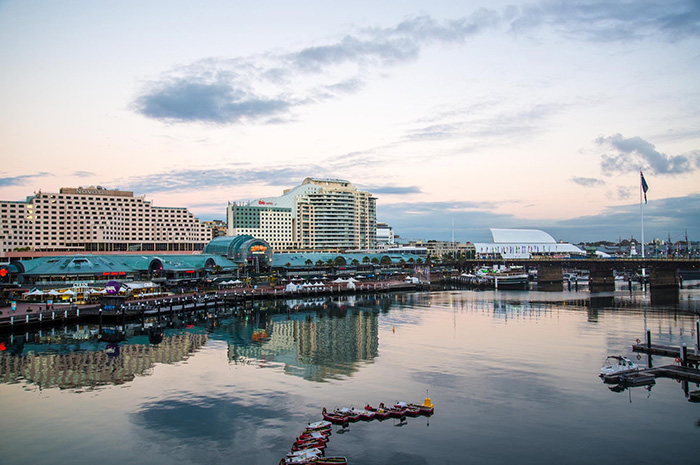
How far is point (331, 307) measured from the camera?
104 metres

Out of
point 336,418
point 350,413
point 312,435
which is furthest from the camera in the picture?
point 350,413

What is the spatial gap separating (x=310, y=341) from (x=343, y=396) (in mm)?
24250

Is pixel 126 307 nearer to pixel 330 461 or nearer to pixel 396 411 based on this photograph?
pixel 396 411

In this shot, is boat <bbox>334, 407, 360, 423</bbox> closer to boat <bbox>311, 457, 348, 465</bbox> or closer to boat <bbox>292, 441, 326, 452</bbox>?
boat <bbox>292, 441, 326, 452</bbox>

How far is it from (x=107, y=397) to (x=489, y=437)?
1135 inches

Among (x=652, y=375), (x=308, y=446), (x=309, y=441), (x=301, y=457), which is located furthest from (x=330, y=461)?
(x=652, y=375)

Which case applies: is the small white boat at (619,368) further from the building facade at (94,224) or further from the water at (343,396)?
the building facade at (94,224)

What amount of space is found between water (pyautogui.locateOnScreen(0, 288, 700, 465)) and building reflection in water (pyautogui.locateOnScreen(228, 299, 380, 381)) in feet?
1.17

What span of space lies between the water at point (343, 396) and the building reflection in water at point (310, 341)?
355mm

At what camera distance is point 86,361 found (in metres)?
52.3

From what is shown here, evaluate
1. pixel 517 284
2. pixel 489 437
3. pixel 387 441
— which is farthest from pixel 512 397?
pixel 517 284

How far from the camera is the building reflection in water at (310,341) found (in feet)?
166

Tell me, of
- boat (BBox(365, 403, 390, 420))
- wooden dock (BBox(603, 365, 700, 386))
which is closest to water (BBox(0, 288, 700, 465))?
wooden dock (BBox(603, 365, 700, 386))

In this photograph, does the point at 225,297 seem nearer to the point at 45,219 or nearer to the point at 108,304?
the point at 108,304
